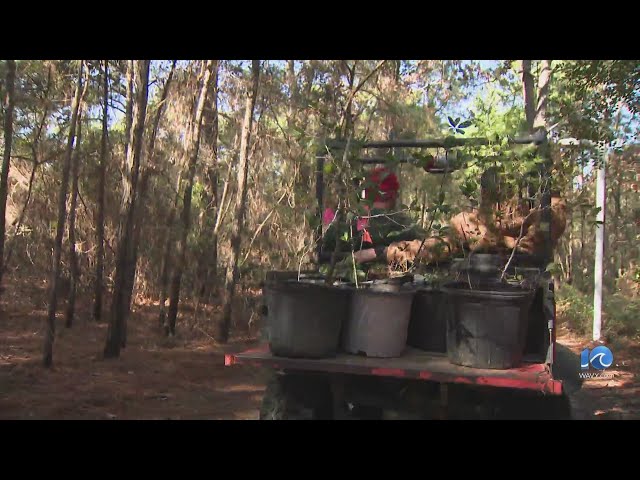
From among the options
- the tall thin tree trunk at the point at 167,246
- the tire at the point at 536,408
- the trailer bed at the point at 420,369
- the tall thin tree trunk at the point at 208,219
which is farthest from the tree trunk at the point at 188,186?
the tire at the point at 536,408

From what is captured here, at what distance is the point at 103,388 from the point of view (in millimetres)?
8039

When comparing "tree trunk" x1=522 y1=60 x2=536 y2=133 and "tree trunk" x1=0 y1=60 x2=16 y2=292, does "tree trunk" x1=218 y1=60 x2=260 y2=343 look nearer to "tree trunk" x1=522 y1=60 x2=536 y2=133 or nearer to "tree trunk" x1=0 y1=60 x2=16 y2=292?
"tree trunk" x1=0 y1=60 x2=16 y2=292

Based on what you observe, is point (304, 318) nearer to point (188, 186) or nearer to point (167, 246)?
point (188, 186)

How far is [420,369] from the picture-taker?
369 centimetres

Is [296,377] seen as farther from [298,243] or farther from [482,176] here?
[298,243]

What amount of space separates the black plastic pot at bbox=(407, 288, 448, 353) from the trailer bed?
102 mm

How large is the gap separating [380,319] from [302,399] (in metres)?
0.81

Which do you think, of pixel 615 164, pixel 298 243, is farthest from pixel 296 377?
pixel 615 164

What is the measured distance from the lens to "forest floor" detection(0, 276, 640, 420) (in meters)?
7.00

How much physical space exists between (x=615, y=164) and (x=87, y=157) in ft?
38.8

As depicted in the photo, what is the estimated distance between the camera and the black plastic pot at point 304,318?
3.94 m

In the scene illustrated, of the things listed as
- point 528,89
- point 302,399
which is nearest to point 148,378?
point 302,399

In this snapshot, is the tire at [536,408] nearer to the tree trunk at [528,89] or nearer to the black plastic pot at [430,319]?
the black plastic pot at [430,319]

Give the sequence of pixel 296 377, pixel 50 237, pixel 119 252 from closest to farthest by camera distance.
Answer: pixel 296 377
pixel 119 252
pixel 50 237
